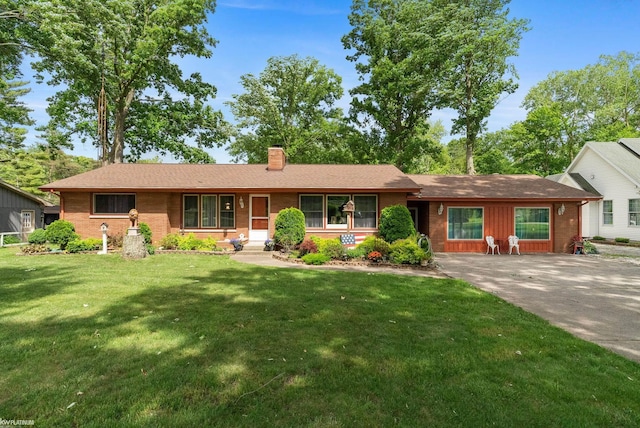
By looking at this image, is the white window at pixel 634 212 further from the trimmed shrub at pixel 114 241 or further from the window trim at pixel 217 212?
the trimmed shrub at pixel 114 241

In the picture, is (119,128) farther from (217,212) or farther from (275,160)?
(275,160)

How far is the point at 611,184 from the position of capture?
733 inches

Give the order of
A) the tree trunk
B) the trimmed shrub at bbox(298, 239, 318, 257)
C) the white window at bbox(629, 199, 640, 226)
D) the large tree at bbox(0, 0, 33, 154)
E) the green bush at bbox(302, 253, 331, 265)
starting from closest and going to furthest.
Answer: the green bush at bbox(302, 253, 331, 265), the trimmed shrub at bbox(298, 239, 318, 257), the white window at bbox(629, 199, 640, 226), the large tree at bbox(0, 0, 33, 154), the tree trunk

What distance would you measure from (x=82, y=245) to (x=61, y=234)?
1.09m

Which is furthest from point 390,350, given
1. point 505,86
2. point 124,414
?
point 505,86

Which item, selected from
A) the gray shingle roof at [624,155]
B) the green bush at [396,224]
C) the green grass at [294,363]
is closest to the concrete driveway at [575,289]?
the green grass at [294,363]

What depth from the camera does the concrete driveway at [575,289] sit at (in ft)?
15.2

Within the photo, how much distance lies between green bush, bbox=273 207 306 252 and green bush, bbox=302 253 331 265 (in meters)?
2.25

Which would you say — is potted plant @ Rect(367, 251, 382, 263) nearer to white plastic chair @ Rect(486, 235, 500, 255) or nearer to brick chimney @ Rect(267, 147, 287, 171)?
white plastic chair @ Rect(486, 235, 500, 255)

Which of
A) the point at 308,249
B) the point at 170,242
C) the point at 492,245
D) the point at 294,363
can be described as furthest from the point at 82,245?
the point at 492,245

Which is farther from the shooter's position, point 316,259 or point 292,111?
point 292,111

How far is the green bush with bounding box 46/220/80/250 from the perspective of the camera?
1234 cm

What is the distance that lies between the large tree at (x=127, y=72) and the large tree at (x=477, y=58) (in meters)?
17.7

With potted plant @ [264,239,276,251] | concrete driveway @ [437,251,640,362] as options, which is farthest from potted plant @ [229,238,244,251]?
concrete driveway @ [437,251,640,362]
